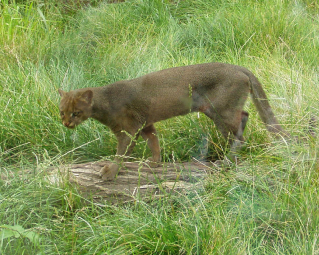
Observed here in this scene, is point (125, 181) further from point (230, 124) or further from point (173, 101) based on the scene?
point (230, 124)

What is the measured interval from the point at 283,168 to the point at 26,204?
1.86m

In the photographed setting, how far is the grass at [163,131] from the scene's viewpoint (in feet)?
9.34

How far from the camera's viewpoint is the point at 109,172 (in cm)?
372

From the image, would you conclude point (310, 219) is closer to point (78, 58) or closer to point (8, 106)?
point (8, 106)

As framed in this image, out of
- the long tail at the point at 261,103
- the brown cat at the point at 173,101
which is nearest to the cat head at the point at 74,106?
the brown cat at the point at 173,101

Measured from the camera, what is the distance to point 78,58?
20.0 feet

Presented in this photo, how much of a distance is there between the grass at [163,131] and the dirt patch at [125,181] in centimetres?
10

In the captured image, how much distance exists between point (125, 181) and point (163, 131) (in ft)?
3.32

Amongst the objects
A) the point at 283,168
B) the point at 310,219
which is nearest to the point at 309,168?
the point at 283,168

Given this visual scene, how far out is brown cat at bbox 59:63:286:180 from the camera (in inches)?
159

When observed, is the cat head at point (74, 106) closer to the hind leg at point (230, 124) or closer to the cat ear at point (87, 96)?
the cat ear at point (87, 96)

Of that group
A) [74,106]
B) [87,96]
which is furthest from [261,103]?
[74,106]

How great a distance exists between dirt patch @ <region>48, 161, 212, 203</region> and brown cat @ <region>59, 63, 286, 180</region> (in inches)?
13.7

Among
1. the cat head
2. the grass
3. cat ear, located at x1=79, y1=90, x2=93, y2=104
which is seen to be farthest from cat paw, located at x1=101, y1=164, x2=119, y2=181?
cat ear, located at x1=79, y1=90, x2=93, y2=104
